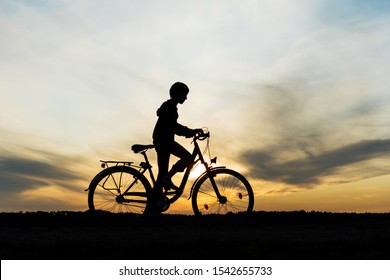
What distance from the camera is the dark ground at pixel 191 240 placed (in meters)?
8.27

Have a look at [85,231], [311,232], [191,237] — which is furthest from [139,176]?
[311,232]

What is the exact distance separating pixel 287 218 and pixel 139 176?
445 centimetres

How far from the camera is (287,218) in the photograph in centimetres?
1397

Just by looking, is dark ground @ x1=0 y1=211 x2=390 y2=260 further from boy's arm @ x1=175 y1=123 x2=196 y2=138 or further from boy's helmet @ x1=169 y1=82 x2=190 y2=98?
boy's helmet @ x1=169 y1=82 x2=190 y2=98

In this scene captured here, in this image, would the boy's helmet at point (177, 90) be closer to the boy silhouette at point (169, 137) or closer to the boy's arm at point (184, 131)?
the boy silhouette at point (169, 137)

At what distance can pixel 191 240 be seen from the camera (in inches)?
359

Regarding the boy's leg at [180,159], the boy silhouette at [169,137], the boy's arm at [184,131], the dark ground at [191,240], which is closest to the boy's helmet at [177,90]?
the boy silhouette at [169,137]

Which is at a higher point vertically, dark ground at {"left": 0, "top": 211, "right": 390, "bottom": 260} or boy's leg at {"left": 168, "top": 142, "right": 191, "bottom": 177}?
boy's leg at {"left": 168, "top": 142, "right": 191, "bottom": 177}

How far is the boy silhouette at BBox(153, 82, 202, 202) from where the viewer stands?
36.4ft

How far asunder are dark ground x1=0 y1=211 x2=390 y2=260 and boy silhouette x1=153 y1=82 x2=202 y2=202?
99 centimetres

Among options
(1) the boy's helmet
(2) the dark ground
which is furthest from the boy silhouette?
(2) the dark ground

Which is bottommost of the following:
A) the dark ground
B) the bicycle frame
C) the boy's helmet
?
the dark ground

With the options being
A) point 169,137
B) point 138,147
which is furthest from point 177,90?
point 138,147
